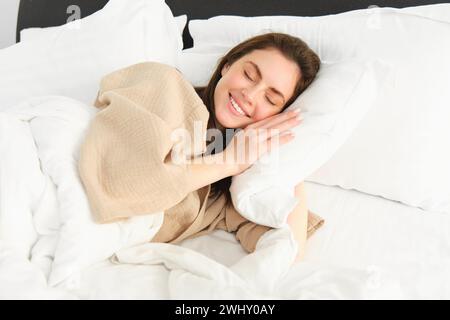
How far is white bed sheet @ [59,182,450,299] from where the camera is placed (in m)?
0.81

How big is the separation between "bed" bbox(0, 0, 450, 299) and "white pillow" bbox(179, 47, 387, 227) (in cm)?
11

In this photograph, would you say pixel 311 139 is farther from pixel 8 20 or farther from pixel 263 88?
pixel 8 20

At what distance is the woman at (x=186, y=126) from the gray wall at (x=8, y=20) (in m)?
1.16

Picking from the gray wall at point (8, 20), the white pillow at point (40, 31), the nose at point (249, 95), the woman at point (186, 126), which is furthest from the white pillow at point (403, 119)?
the gray wall at point (8, 20)

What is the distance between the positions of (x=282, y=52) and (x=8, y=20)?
1384 millimetres

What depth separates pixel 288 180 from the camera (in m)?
1.05

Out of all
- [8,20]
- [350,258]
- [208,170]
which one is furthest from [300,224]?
[8,20]

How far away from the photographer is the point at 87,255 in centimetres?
85

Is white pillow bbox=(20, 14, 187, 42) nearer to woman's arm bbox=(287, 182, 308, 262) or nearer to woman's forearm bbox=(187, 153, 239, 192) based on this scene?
woman's forearm bbox=(187, 153, 239, 192)

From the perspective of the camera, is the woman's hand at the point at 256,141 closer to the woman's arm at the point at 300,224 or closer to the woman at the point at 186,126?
the woman at the point at 186,126

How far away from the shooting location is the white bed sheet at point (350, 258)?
0.81m

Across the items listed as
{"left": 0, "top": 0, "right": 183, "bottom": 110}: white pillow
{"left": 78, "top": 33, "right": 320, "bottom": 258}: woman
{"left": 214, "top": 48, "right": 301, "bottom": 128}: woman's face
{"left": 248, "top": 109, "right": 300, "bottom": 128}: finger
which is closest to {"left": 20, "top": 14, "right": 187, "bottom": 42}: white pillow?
{"left": 0, "top": 0, "right": 183, "bottom": 110}: white pillow
